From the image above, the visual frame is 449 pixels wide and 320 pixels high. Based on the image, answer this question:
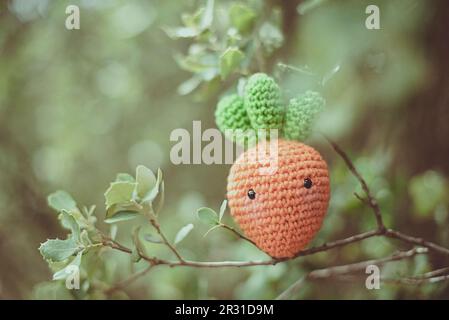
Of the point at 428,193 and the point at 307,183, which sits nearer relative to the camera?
the point at 307,183

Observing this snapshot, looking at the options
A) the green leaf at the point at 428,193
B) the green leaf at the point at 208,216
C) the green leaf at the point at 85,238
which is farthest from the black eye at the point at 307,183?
the green leaf at the point at 428,193

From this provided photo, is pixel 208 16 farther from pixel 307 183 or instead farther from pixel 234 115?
pixel 307 183

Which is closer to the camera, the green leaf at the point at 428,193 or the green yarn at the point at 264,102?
the green yarn at the point at 264,102

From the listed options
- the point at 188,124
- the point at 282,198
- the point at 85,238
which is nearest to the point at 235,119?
the point at 282,198

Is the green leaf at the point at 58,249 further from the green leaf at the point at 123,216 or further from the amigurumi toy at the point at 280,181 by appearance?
the amigurumi toy at the point at 280,181
